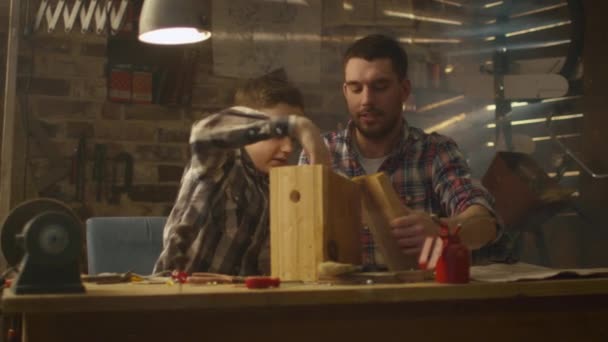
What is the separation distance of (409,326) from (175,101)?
2.34 meters

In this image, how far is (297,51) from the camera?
12.1 feet

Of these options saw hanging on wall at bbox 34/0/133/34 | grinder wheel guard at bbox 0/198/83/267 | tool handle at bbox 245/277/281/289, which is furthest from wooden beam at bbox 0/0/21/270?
tool handle at bbox 245/277/281/289

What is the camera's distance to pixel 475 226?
1.91 metres

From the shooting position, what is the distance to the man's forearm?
1.88m

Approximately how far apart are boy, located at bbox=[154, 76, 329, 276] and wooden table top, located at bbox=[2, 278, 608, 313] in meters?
0.52

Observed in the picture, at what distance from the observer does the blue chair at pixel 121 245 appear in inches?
88.2

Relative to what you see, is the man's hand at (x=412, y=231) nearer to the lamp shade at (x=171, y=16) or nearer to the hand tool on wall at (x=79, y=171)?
the lamp shade at (x=171, y=16)

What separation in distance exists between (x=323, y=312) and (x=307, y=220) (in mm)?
247

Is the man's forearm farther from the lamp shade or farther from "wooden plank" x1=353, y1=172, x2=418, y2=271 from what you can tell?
the lamp shade

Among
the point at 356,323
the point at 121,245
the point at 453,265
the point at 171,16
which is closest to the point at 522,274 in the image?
the point at 453,265

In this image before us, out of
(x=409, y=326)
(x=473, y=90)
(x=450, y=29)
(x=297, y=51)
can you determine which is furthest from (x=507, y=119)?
(x=409, y=326)

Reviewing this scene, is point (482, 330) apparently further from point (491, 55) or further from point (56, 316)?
point (491, 55)

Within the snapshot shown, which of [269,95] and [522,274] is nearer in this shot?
[522,274]

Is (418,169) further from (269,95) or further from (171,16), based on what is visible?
(171,16)
